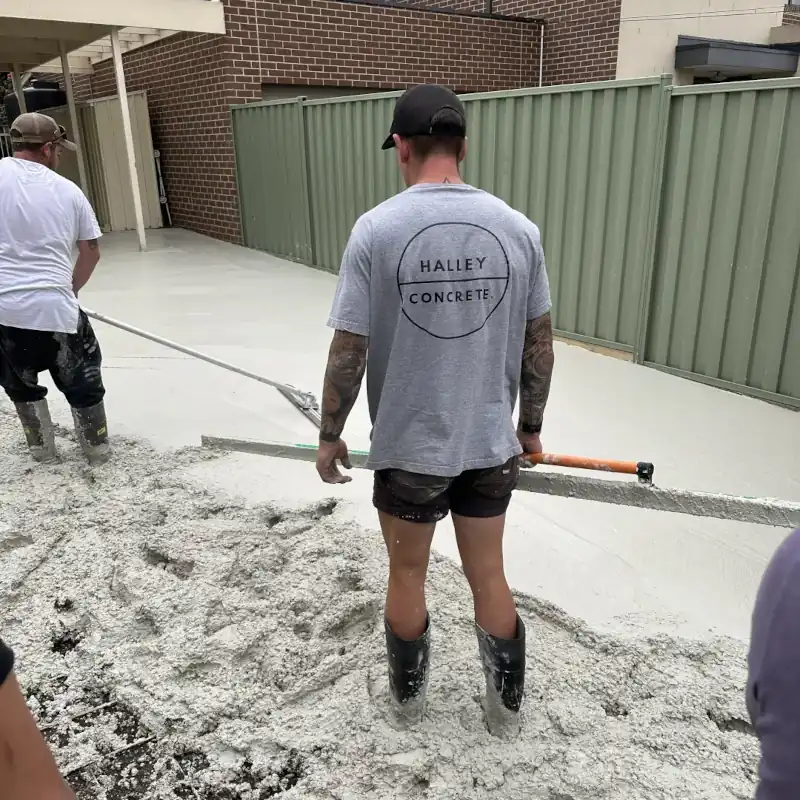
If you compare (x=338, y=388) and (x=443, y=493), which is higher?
(x=338, y=388)

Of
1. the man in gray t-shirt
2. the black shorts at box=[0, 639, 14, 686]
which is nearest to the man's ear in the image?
the man in gray t-shirt

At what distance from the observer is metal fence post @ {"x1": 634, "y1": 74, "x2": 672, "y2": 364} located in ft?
15.6

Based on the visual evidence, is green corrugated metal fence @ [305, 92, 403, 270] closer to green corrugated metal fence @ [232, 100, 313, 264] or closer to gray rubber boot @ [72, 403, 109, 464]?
green corrugated metal fence @ [232, 100, 313, 264]

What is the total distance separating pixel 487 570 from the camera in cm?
194

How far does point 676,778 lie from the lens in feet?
6.14

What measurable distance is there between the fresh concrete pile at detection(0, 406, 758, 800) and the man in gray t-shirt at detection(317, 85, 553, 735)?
213 millimetres

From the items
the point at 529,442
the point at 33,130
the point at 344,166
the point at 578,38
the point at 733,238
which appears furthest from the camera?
the point at 578,38

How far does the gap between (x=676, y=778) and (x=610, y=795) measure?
0.63 feet

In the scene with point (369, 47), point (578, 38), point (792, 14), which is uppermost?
point (792, 14)

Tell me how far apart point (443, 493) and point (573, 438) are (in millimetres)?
2348

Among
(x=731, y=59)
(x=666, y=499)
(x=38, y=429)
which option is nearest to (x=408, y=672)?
(x=666, y=499)

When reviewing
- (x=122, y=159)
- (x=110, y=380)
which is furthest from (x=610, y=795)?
(x=122, y=159)

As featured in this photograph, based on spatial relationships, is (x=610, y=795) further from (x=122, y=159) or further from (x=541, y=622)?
(x=122, y=159)

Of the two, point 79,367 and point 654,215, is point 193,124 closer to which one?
point 654,215
